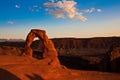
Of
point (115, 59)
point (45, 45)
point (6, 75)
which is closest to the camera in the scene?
point (6, 75)

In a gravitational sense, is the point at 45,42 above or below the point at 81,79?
above

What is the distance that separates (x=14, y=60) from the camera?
26.3 metres

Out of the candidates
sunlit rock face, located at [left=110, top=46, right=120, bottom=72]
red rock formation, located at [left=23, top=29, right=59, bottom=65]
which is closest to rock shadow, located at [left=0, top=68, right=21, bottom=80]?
red rock formation, located at [left=23, top=29, right=59, bottom=65]

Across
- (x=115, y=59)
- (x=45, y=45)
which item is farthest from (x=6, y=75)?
(x=115, y=59)

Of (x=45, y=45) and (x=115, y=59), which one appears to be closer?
(x=115, y=59)

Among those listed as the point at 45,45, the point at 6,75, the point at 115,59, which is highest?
the point at 45,45

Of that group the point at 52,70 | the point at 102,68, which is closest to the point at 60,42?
the point at 102,68

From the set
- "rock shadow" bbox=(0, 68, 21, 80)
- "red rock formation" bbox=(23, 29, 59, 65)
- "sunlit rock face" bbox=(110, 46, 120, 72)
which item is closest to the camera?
"rock shadow" bbox=(0, 68, 21, 80)

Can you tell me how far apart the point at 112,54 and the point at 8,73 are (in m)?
21.5

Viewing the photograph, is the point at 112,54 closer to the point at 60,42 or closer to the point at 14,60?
the point at 14,60

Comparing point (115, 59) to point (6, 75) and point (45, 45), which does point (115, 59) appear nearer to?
point (45, 45)

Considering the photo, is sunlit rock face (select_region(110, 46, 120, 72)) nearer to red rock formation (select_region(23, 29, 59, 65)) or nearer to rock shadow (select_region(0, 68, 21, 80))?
red rock formation (select_region(23, 29, 59, 65))

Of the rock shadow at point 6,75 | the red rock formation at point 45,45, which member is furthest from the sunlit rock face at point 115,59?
Answer: the rock shadow at point 6,75

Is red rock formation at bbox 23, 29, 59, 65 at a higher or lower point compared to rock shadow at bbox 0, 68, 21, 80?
higher
